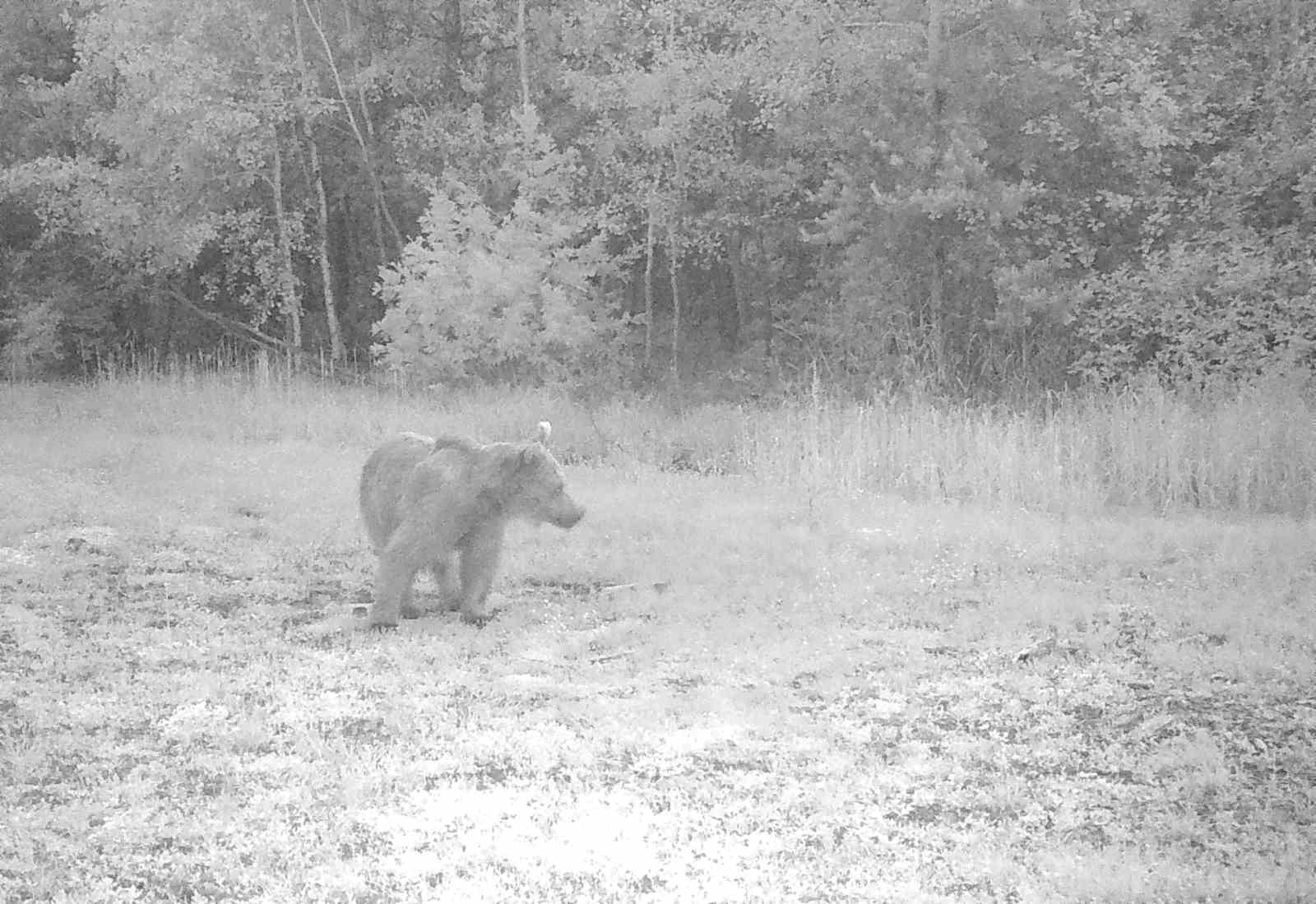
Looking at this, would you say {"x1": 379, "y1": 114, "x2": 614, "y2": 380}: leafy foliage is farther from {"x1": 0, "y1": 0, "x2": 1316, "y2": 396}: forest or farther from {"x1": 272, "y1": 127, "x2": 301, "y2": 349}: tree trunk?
{"x1": 272, "y1": 127, "x2": 301, "y2": 349}: tree trunk

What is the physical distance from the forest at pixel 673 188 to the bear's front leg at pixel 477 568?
26.3 feet

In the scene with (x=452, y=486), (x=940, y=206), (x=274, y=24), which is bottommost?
(x=452, y=486)

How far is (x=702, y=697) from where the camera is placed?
620cm

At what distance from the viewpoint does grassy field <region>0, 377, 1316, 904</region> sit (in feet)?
→ 14.4

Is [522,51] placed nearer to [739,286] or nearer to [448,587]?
[739,286]

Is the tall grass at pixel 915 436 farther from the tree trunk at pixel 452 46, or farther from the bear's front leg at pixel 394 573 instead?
the tree trunk at pixel 452 46

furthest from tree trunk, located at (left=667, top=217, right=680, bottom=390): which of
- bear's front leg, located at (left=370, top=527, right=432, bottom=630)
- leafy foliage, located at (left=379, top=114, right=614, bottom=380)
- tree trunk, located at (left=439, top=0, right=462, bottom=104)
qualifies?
bear's front leg, located at (left=370, top=527, right=432, bottom=630)

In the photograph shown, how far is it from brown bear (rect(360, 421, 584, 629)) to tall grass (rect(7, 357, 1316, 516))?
4.40 meters

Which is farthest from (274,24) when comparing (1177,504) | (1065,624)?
(1065,624)

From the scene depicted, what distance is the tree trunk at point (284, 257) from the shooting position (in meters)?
25.0

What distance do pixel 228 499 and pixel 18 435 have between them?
5609mm

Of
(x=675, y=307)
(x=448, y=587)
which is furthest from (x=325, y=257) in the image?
(x=448, y=587)

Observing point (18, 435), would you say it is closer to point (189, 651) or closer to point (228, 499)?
point (228, 499)

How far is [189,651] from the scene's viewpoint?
717 cm
